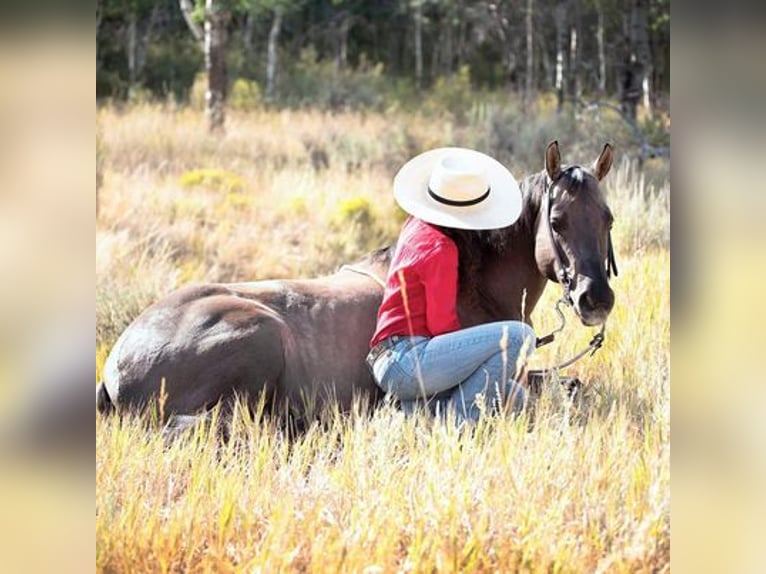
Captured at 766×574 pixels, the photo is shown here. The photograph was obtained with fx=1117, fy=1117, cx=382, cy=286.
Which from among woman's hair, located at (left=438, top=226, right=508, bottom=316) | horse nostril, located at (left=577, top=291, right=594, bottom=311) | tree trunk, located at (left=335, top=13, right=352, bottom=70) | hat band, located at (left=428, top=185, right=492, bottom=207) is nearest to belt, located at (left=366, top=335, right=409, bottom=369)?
woman's hair, located at (left=438, top=226, right=508, bottom=316)

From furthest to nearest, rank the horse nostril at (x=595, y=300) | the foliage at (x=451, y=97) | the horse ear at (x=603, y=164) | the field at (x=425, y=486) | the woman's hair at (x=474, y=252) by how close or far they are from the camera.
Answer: the foliage at (x=451, y=97), the woman's hair at (x=474, y=252), the horse ear at (x=603, y=164), the horse nostril at (x=595, y=300), the field at (x=425, y=486)

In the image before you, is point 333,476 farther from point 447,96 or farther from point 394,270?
point 447,96

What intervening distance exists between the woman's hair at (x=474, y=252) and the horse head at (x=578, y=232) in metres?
0.24

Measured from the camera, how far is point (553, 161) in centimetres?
379

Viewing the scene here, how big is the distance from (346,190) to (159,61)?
11096 millimetres

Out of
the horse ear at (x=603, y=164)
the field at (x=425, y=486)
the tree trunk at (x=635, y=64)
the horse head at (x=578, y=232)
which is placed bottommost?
the field at (x=425, y=486)

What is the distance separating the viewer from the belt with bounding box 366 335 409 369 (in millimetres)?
3840

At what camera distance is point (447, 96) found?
59.6 feet

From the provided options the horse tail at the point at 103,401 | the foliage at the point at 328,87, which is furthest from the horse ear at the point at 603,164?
the foliage at the point at 328,87

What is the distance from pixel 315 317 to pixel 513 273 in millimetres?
744

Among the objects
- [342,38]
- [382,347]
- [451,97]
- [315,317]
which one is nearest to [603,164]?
[382,347]

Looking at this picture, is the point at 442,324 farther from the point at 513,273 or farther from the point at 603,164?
the point at 603,164

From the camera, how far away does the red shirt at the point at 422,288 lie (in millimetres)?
3791

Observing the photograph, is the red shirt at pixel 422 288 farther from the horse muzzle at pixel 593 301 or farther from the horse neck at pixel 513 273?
the horse muzzle at pixel 593 301
